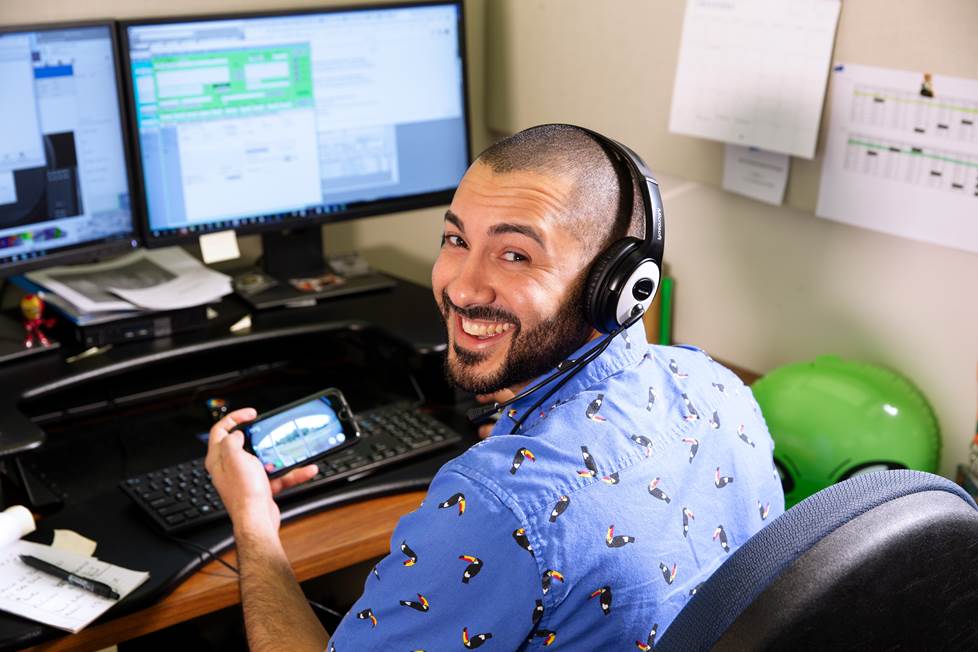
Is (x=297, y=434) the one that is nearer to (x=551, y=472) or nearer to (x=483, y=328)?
(x=483, y=328)

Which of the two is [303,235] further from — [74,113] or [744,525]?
[744,525]

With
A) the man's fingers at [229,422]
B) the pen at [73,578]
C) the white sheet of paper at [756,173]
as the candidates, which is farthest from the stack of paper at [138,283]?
the white sheet of paper at [756,173]

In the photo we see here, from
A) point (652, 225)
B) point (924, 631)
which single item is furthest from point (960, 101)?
point (924, 631)

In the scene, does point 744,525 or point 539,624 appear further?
point 744,525

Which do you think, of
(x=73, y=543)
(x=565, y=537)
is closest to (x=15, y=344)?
(x=73, y=543)

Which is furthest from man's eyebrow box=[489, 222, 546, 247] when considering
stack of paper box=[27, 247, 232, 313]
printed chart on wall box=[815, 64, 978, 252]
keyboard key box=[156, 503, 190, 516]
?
stack of paper box=[27, 247, 232, 313]

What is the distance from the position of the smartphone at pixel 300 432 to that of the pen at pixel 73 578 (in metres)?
0.24

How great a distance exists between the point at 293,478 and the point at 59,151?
643mm

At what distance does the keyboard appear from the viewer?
4.64 ft

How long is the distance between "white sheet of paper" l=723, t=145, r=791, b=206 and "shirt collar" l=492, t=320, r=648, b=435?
687mm

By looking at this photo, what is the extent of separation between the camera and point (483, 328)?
1174 millimetres

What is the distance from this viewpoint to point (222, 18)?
1790mm

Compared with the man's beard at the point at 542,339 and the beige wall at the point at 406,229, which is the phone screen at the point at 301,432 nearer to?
the man's beard at the point at 542,339

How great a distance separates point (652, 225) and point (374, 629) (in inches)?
18.1
